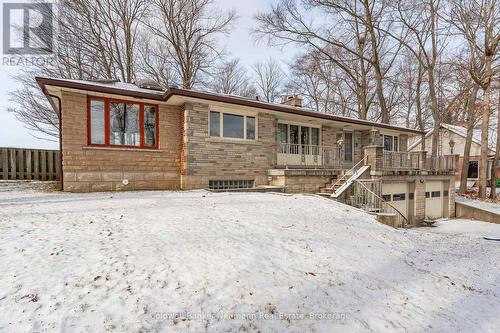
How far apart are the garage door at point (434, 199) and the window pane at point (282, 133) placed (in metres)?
8.77

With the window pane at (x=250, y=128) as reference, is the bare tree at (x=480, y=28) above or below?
above

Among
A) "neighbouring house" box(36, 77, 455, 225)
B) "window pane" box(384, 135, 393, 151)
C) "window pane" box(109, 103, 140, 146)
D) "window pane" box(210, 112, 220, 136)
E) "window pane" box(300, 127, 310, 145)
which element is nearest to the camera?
"neighbouring house" box(36, 77, 455, 225)

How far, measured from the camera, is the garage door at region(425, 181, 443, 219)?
14.9m

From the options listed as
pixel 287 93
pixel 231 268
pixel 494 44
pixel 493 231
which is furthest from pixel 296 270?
pixel 287 93

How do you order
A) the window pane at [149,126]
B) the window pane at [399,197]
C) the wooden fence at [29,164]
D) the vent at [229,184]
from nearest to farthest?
the window pane at [149,126]
the vent at [229,184]
the wooden fence at [29,164]
the window pane at [399,197]

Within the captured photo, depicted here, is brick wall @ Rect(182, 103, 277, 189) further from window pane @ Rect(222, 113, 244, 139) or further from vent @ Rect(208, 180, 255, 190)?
window pane @ Rect(222, 113, 244, 139)

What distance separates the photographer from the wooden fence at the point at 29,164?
11.8 metres

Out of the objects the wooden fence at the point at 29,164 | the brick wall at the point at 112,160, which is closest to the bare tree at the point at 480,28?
the brick wall at the point at 112,160

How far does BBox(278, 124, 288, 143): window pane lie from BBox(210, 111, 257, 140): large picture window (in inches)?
89.4

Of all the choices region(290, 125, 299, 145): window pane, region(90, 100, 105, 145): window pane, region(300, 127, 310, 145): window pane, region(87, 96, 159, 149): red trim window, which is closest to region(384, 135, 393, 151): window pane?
region(300, 127, 310, 145): window pane

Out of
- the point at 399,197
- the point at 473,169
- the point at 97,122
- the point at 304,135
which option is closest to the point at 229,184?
the point at 97,122

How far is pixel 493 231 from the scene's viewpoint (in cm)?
1045

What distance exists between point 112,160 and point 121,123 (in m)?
1.43

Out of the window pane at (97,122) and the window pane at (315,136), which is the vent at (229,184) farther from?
the window pane at (315,136)
